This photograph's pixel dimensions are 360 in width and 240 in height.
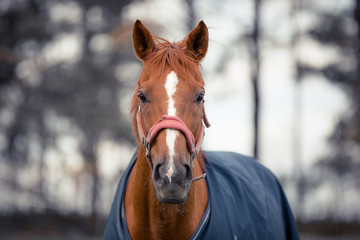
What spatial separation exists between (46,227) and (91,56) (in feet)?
17.9

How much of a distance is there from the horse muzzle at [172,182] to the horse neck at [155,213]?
16.8 inches

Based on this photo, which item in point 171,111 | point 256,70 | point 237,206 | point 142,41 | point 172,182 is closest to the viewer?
point 172,182

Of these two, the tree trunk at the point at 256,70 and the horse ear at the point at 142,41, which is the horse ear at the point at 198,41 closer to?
the horse ear at the point at 142,41

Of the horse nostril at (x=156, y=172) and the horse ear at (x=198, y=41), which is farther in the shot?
the horse ear at (x=198, y=41)

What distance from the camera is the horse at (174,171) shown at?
6.84ft

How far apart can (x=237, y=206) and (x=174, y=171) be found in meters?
1.27

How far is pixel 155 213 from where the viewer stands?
2434 millimetres

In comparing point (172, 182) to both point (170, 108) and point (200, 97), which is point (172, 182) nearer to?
point (170, 108)

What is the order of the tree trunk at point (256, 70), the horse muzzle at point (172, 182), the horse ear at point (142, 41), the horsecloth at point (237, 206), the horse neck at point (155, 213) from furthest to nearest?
1. the tree trunk at point (256, 70)
2. the horse ear at point (142, 41)
3. the horsecloth at point (237, 206)
4. the horse neck at point (155, 213)
5. the horse muzzle at point (172, 182)

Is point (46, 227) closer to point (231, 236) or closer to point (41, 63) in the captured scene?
point (41, 63)

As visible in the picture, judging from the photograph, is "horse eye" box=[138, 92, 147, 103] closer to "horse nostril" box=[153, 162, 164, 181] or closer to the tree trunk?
"horse nostril" box=[153, 162, 164, 181]

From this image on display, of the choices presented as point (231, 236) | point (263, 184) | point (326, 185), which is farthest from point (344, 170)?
point (231, 236)

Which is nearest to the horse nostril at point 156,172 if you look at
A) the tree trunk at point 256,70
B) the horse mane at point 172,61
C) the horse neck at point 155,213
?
the horse neck at point 155,213

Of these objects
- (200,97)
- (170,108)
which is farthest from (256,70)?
(170,108)
